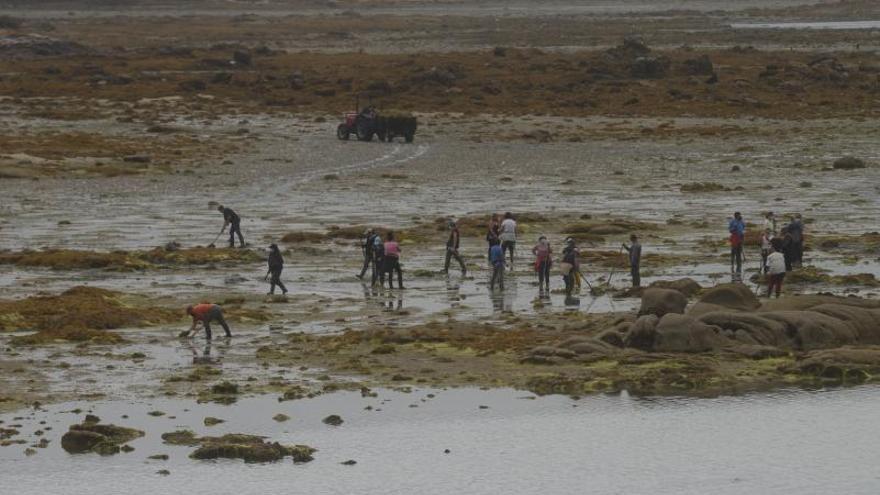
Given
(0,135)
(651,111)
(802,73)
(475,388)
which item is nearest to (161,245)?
(475,388)

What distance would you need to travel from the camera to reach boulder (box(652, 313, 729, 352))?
104 feet

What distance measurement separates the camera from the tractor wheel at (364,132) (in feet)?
275

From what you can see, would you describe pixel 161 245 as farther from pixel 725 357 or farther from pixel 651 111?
pixel 651 111

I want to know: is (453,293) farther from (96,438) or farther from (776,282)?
(96,438)

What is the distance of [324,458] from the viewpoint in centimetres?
2572

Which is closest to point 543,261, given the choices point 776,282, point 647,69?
point 776,282

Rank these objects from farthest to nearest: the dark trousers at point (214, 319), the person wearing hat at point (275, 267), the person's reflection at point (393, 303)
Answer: the person wearing hat at point (275, 267) < the person's reflection at point (393, 303) < the dark trousers at point (214, 319)

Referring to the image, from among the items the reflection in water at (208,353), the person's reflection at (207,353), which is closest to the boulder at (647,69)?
the reflection in water at (208,353)

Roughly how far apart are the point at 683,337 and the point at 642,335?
801 millimetres

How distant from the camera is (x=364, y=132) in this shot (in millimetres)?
83875

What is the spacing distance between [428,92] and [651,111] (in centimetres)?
1795

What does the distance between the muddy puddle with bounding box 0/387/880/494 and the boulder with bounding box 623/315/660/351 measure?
262cm

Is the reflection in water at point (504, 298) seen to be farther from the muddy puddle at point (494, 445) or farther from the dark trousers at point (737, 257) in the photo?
the muddy puddle at point (494, 445)

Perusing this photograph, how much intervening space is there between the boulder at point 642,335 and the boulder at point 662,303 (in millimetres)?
930
